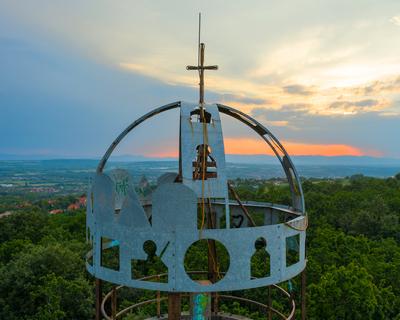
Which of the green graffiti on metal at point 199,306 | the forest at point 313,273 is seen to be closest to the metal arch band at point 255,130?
the green graffiti on metal at point 199,306

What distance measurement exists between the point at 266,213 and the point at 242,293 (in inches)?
504

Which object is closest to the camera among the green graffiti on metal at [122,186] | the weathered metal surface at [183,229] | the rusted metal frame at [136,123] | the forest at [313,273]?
the weathered metal surface at [183,229]

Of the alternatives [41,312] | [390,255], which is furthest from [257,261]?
[41,312]

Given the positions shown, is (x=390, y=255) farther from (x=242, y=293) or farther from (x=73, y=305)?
(x=73, y=305)

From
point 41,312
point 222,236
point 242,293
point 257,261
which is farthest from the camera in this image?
point 257,261

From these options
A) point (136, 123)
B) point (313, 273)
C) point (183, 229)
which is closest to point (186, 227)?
point (183, 229)

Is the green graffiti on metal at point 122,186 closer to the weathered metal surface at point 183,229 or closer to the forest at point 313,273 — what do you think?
the weathered metal surface at point 183,229

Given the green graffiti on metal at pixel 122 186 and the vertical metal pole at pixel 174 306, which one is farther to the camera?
the green graffiti on metal at pixel 122 186

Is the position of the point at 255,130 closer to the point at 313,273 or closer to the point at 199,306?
the point at 199,306

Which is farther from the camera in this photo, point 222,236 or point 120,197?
point 120,197

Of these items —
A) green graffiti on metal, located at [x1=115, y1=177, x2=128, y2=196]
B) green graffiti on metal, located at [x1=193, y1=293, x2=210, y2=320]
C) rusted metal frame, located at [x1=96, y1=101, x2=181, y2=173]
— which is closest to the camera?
rusted metal frame, located at [x1=96, y1=101, x2=181, y2=173]

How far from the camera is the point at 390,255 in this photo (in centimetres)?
2894

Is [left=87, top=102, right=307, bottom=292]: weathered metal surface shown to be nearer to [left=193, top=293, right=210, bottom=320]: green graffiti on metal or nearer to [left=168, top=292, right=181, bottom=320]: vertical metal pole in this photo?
[left=168, top=292, right=181, bottom=320]: vertical metal pole

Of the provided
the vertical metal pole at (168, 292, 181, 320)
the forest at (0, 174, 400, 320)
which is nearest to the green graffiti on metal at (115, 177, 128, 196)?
the vertical metal pole at (168, 292, 181, 320)
